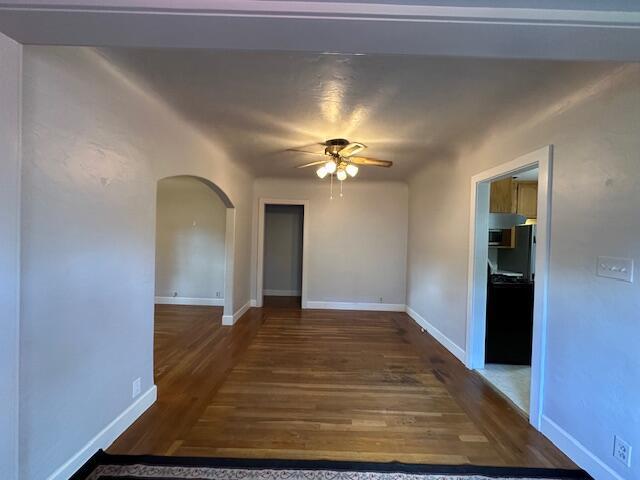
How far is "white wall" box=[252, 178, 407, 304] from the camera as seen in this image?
5.93 metres

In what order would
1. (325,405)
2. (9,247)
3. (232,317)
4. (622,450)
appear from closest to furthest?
(9,247) → (622,450) → (325,405) → (232,317)

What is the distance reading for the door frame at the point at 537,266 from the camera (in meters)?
2.29

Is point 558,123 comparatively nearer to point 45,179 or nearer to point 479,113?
point 479,113

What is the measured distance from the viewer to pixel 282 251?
7.83 metres

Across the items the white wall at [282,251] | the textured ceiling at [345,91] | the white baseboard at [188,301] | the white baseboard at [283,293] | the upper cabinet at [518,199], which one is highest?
the textured ceiling at [345,91]

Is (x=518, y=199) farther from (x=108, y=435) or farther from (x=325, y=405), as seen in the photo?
(x=108, y=435)

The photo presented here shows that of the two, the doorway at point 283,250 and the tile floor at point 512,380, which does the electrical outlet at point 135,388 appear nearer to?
the tile floor at point 512,380

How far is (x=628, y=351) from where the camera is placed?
1687 millimetres

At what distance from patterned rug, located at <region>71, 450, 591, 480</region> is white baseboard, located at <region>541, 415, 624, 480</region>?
0.06m

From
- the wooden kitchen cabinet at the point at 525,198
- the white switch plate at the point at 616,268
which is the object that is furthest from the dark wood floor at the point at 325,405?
the wooden kitchen cabinet at the point at 525,198

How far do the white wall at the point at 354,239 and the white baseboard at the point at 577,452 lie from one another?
149 inches

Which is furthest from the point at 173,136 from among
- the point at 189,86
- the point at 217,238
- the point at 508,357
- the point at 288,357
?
the point at 508,357

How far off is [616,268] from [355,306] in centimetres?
450

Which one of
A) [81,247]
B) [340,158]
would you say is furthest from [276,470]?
[340,158]
